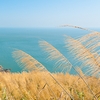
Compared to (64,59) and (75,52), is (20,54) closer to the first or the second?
(64,59)

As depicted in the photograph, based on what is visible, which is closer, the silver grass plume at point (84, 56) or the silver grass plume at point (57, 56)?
the silver grass plume at point (84, 56)

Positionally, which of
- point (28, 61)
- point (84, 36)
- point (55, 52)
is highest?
point (84, 36)

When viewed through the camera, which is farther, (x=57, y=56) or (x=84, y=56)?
(x=57, y=56)

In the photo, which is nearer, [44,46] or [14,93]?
[44,46]

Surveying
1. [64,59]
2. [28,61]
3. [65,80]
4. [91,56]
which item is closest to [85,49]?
[91,56]

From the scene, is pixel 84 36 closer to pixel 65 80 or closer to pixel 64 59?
pixel 64 59

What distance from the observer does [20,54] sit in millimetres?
2635

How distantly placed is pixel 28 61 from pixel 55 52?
1.26 ft

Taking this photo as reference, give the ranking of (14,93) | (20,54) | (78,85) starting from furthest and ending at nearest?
(78,85)
(14,93)
(20,54)

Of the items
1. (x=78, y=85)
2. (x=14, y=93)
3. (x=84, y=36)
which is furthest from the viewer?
(x=78, y=85)

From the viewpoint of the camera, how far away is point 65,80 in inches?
253

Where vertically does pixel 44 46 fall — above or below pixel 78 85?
above

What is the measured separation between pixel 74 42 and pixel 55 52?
0.84 ft

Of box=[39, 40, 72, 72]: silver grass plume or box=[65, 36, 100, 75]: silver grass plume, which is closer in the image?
box=[65, 36, 100, 75]: silver grass plume
